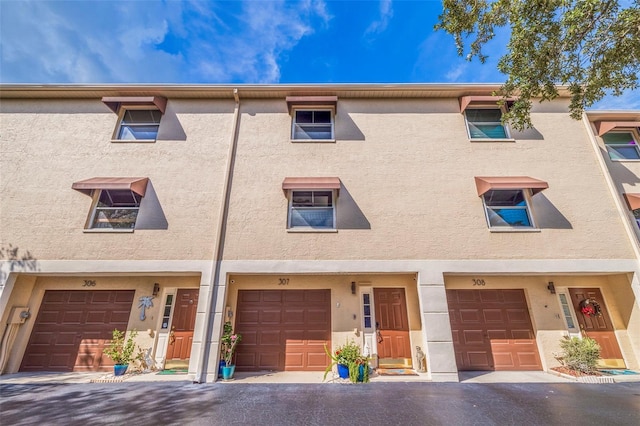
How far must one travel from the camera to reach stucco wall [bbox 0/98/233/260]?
7699mm

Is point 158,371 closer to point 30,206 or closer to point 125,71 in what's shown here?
point 30,206

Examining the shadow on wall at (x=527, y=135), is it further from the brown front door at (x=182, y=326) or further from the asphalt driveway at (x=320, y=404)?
the brown front door at (x=182, y=326)

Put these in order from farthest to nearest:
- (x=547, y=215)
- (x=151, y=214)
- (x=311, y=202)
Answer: (x=311, y=202) → (x=547, y=215) → (x=151, y=214)

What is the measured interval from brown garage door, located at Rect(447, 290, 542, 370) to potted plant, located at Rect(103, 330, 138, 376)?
398 inches

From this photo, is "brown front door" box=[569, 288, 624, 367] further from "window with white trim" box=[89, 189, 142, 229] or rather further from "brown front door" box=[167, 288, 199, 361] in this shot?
"window with white trim" box=[89, 189, 142, 229]

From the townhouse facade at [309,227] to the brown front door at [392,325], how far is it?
46mm

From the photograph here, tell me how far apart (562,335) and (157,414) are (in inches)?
445

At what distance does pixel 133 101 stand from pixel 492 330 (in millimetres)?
14514

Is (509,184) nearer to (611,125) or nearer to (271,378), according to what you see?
(611,125)

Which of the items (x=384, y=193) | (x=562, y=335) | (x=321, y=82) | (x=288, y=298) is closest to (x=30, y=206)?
(x=288, y=298)

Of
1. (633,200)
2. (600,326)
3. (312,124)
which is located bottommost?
(600,326)

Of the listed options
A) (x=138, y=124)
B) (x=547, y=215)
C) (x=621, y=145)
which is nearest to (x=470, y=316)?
(x=547, y=215)

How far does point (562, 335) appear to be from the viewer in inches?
324

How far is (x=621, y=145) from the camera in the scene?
9445 mm
